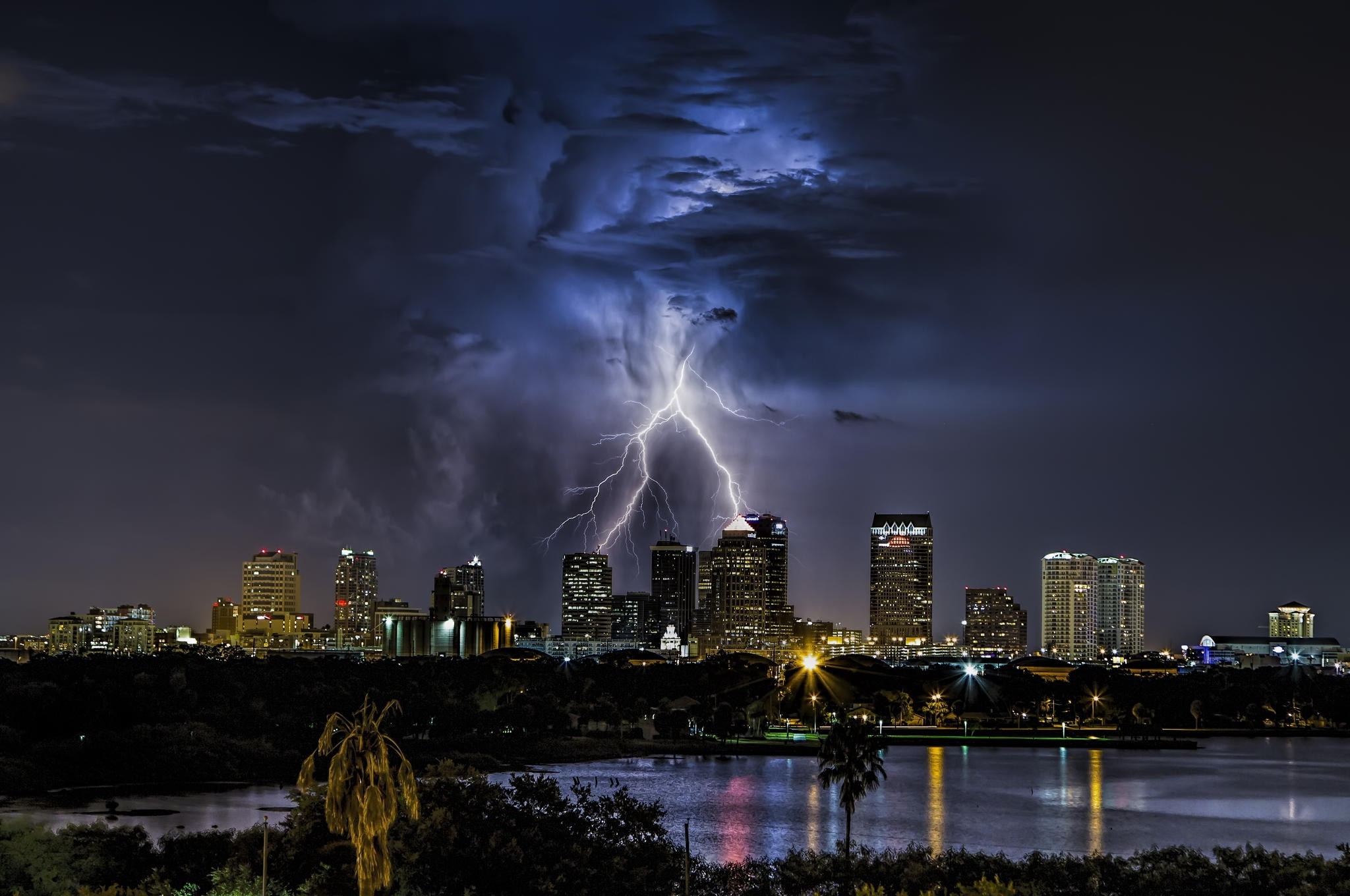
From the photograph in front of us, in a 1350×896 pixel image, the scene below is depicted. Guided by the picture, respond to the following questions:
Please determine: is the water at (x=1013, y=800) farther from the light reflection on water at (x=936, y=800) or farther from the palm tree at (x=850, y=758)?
the palm tree at (x=850, y=758)

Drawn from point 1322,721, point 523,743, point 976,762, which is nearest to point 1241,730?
point 1322,721

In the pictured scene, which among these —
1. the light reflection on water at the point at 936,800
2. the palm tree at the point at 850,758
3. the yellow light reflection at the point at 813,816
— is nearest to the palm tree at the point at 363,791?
the palm tree at the point at 850,758

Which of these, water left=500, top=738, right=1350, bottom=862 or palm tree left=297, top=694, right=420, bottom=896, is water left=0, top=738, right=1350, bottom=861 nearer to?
water left=500, top=738, right=1350, bottom=862

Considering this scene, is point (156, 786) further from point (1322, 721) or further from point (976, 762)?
point (1322, 721)

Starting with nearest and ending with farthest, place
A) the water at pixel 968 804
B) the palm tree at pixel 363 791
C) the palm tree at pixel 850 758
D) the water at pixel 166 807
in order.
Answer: the palm tree at pixel 363 791
the palm tree at pixel 850 758
the water at pixel 166 807
the water at pixel 968 804

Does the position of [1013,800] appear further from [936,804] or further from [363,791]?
[363,791]

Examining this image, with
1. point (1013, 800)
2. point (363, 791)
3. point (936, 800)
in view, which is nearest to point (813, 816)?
point (936, 800)
